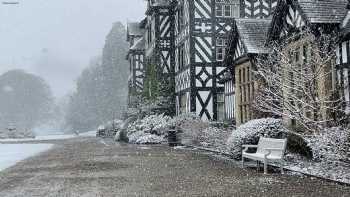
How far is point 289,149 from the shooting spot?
49.8ft

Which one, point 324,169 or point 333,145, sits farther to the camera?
point 324,169

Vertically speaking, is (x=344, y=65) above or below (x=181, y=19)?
below

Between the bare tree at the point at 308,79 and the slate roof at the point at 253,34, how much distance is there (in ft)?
9.09

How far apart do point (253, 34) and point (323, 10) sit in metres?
5.01

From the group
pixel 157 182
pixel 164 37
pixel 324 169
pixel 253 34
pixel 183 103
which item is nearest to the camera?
pixel 157 182

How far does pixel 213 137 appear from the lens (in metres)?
21.1

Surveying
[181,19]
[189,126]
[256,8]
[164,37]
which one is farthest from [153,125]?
[256,8]

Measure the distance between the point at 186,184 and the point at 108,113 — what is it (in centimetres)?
5871

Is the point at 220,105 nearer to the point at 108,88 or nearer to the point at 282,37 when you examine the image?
the point at 282,37

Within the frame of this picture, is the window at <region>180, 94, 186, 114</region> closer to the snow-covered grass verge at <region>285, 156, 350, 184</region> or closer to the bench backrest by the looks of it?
the bench backrest

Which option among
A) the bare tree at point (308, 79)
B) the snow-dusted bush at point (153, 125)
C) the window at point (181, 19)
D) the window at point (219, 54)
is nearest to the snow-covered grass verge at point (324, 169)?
the bare tree at point (308, 79)

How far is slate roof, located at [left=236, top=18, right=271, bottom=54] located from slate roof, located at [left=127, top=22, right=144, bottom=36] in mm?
26959

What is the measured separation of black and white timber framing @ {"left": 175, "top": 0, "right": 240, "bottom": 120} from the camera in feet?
97.3

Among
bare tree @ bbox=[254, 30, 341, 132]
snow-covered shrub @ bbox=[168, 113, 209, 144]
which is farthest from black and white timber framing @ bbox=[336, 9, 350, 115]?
snow-covered shrub @ bbox=[168, 113, 209, 144]
